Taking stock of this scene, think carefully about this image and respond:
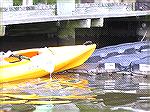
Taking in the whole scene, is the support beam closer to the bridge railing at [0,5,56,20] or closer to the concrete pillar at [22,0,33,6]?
the bridge railing at [0,5,56,20]

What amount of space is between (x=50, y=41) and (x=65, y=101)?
315 inches

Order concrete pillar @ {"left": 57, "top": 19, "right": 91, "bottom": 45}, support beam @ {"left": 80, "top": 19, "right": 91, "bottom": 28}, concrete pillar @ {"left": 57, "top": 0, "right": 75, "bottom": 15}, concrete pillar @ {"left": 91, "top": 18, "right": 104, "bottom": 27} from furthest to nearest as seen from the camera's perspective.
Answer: concrete pillar @ {"left": 91, "top": 18, "right": 104, "bottom": 27} < concrete pillar @ {"left": 57, "top": 19, "right": 91, "bottom": 45} < support beam @ {"left": 80, "top": 19, "right": 91, "bottom": 28} < concrete pillar @ {"left": 57, "top": 0, "right": 75, "bottom": 15}

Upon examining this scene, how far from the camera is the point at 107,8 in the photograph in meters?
19.4

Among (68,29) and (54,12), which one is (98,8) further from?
(54,12)

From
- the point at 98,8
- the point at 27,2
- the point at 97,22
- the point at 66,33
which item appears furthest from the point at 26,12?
the point at 98,8

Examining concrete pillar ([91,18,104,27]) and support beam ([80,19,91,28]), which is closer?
support beam ([80,19,91,28])

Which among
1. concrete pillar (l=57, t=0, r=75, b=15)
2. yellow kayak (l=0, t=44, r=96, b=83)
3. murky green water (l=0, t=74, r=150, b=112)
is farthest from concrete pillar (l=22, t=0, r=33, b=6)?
murky green water (l=0, t=74, r=150, b=112)

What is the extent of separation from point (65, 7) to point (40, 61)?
443 cm

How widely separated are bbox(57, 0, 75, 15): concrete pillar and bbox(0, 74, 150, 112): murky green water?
12.4ft

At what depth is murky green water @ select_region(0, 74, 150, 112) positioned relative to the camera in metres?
10.5

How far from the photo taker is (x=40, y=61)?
535 inches

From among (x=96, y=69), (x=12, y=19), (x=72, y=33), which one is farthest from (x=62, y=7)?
(x=96, y=69)

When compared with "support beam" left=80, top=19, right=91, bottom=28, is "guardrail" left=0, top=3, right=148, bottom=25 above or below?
above

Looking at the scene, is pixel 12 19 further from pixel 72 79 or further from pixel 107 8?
pixel 107 8
